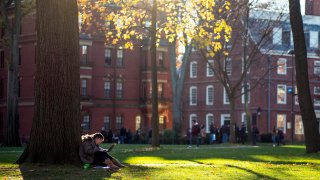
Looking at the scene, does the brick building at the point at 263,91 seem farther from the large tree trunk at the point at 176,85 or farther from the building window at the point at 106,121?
the building window at the point at 106,121

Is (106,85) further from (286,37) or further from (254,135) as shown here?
(254,135)

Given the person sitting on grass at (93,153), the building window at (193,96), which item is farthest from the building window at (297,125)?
the person sitting on grass at (93,153)

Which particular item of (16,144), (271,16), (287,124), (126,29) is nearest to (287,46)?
(287,124)

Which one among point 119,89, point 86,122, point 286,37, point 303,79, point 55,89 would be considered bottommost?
point 86,122

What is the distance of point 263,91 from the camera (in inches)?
2591

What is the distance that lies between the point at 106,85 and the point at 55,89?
47.6 meters

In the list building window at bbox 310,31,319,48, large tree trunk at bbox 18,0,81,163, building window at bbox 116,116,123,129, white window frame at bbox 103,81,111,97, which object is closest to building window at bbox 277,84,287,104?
building window at bbox 310,31,319,48

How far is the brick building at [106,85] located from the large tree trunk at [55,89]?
44.0 metres

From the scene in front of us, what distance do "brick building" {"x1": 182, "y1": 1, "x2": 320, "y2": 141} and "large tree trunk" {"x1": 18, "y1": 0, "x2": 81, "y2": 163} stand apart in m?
45.1

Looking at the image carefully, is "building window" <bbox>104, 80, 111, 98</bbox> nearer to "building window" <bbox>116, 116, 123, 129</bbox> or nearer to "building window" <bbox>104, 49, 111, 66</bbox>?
"building window" <bbox>104, 49, 111, 66</bbox>

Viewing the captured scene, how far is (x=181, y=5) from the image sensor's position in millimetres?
24250

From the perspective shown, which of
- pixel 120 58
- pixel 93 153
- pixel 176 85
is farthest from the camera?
pixel 120 58

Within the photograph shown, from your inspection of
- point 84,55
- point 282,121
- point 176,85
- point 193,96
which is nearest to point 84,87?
point 84,55

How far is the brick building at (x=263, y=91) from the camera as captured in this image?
213 feet
